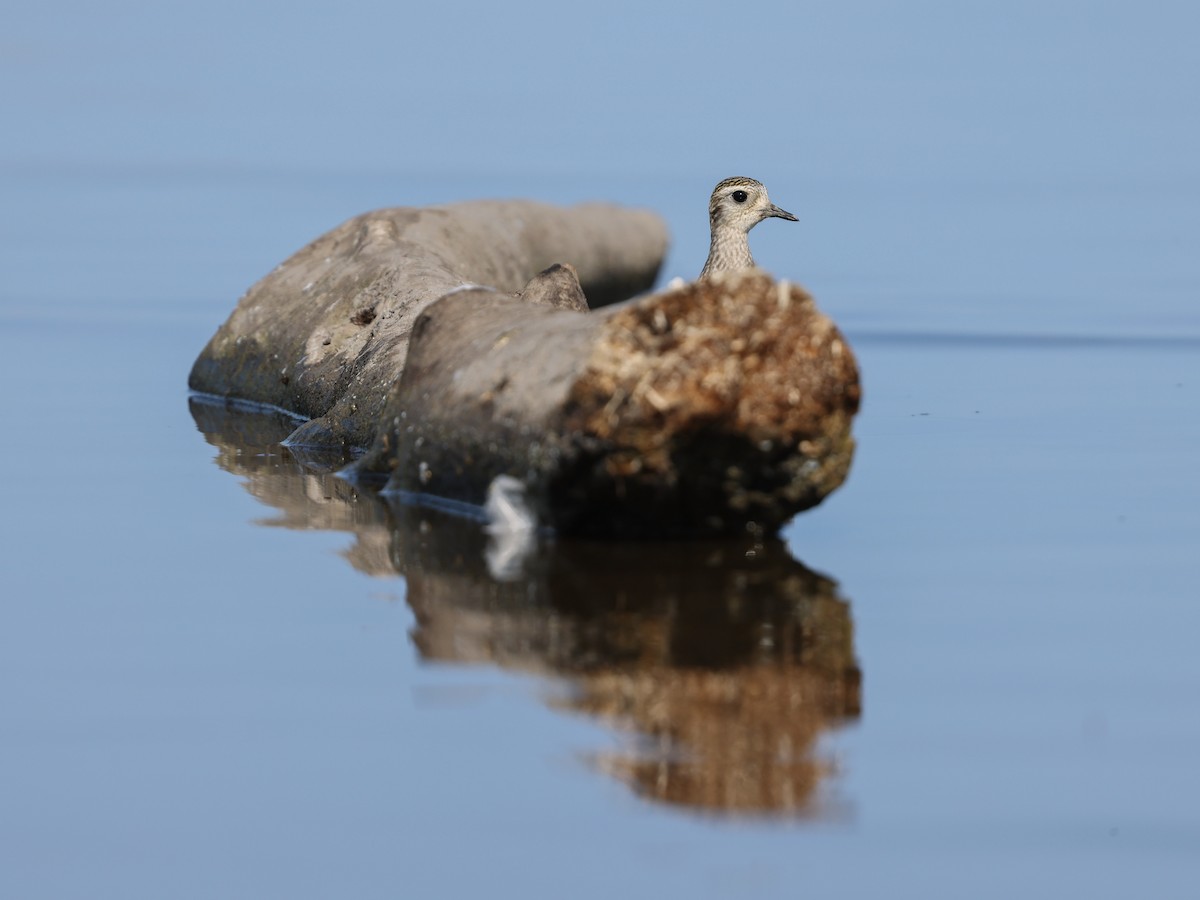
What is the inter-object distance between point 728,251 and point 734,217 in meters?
0.22

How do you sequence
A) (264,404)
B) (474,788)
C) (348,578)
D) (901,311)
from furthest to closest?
(901,311), (264,404), (348,578), (474,788)

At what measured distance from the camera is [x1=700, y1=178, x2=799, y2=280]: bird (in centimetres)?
1058

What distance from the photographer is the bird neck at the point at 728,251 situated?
34.5ft

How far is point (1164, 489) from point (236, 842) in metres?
4.74

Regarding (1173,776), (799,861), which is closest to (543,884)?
(799,861)

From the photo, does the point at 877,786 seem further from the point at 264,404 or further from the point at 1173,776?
the point at 264,404

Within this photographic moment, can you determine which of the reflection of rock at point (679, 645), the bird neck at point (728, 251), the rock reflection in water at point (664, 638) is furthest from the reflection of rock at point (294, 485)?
the bird neck at point (728, 251)

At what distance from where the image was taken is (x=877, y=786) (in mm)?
4117

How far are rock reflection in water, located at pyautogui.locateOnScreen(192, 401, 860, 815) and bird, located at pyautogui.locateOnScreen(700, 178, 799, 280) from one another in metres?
3.81

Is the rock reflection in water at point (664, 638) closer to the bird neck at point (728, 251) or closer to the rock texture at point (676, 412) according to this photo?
the rock texture at point (676, 412)

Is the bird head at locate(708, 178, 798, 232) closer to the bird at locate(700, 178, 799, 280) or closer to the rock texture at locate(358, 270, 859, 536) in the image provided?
the bird at locate(700, 178, 799, 280)

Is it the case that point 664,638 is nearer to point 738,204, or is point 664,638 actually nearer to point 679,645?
point 679,645

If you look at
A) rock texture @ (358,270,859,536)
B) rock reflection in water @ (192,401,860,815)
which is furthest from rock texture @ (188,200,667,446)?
rock texture @ (358,270,859,536)

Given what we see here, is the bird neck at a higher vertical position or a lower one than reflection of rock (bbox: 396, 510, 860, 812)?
higher
